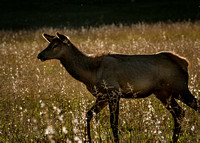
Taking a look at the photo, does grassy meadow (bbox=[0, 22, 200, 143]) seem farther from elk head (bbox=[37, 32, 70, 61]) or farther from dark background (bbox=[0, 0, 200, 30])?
dark background (bbox=[0, 0, 200, 30])

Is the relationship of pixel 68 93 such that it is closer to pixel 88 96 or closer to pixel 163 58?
pixel 88 96

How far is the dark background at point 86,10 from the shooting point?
28.0 m

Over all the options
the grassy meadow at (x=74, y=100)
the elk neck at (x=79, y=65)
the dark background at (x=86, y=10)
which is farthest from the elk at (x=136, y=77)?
the dark background at (x=86, y=10)

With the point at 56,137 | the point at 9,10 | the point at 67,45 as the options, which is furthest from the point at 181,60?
the point at 9,10

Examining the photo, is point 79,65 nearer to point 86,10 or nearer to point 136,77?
point 136,77

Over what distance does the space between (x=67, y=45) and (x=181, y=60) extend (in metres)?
1.81

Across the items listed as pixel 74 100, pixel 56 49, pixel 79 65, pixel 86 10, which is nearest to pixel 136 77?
pixel 79 65

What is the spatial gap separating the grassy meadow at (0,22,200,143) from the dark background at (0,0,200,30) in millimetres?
12976

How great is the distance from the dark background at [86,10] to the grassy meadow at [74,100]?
42.6ft

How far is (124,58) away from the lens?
4410 millimetres

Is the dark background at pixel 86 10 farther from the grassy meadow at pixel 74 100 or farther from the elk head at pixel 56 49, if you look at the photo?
the elk head at pixel 56 49

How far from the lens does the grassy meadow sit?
11.6ft

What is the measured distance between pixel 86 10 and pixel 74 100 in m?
30.2

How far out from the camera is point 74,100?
5.34m
